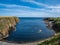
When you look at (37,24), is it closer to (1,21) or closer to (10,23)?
(10,23)

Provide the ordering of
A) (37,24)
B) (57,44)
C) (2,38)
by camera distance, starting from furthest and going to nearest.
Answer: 1. (37,24)
2. (2,38)
3. (57,44)

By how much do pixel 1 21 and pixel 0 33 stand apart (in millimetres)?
2613

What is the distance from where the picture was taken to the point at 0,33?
20.1m

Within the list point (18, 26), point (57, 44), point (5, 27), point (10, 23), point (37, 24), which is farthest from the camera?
point (37, 24)

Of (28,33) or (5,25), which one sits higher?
(5,25)

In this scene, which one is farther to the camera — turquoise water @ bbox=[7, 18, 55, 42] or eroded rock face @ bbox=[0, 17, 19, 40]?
eroded rock face @ bbox=[0, 17, 19, 40]

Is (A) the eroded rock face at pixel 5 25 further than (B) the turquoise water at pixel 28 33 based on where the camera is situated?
Yes

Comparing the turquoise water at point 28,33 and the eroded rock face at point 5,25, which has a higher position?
the eroded rock face at point 5,25

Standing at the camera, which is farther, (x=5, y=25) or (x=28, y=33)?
(x=28, y=33)

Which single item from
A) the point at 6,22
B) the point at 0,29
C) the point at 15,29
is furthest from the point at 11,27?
the point at 0,29

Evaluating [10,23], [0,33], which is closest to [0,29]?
[0,33]

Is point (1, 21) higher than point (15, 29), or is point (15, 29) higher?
point (1, 21)

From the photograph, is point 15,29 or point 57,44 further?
point 15,29

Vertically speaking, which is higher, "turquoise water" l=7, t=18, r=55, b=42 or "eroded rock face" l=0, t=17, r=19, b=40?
"eroded rock face" l=0, t=17, r=19, b=40
